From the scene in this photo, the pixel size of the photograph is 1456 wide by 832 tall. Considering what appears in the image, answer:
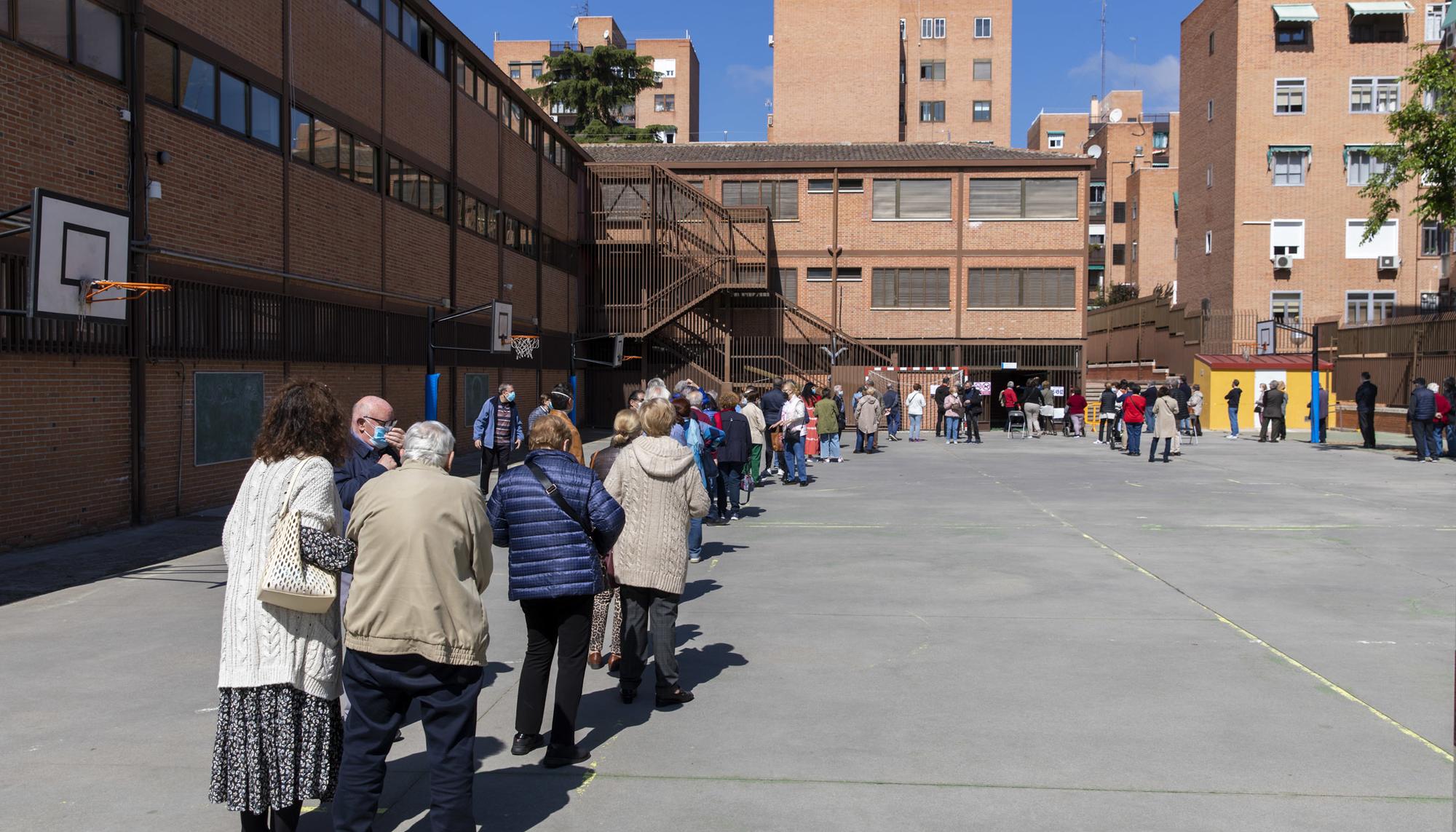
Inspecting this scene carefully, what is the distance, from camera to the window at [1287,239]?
43656 millimetres

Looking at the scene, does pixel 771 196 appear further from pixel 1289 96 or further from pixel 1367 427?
pixel 1289 96

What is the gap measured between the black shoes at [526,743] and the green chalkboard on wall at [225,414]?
10.2 meters

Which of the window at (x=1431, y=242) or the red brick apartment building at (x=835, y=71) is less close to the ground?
the red brick apartment building at (x=835, y=71)

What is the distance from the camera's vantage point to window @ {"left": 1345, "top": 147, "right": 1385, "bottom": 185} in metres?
43.8

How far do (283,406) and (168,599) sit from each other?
5.87 metres

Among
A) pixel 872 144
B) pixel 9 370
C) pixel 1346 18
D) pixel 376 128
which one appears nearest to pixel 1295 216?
pixel 1346 18

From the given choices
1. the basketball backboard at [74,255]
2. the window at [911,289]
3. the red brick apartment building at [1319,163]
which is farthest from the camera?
the red brick apartment building at [1319,163]

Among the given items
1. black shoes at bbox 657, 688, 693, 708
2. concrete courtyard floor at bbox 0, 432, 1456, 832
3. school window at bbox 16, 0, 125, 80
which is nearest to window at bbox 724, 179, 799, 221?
school window at bbox 16, 0, 125, 80

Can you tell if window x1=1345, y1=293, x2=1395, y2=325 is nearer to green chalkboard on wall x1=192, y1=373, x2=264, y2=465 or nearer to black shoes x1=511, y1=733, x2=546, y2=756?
green chalkboard on wall x1=192, y1=373, x2=264, y2=465

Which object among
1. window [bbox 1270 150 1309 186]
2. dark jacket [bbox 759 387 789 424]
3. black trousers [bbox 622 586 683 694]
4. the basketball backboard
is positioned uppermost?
window [bbox 1270 150 1309 186]

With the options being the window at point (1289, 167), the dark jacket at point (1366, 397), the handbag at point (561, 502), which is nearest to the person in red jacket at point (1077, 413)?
the dark jacket at point (1366, 397)

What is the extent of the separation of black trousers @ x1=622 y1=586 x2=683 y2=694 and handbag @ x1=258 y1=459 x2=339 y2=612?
2.41m

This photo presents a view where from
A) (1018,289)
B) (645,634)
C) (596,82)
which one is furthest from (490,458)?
(596,82)

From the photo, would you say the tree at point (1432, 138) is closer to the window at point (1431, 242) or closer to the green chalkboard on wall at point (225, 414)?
the window at point (1431, 242)
